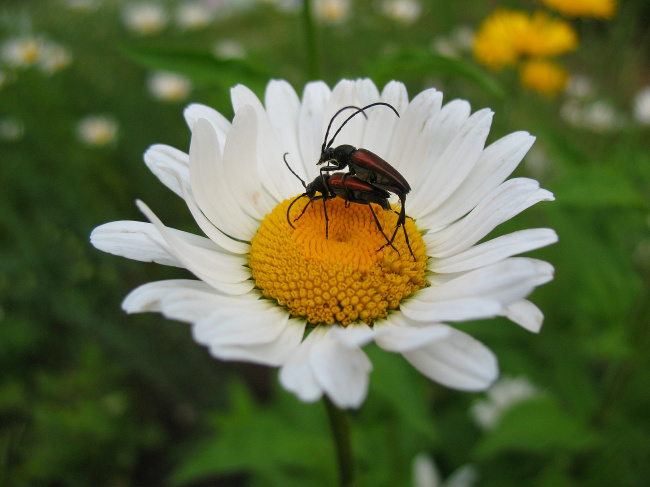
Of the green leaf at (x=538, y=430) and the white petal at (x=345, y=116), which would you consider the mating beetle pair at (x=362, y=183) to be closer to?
the white petal at (x=345, y=116)

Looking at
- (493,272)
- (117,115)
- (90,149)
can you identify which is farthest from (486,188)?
(117,115)

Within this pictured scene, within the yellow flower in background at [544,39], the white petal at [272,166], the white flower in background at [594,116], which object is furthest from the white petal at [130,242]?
the yellow flower in background at [544,39]

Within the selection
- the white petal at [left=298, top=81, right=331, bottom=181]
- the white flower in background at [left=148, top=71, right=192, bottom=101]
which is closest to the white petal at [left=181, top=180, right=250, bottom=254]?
the white petal at [left=298, top=81, right=331, bottom=181]

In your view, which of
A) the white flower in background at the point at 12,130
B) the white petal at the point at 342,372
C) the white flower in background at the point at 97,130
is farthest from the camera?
the white flower in background at the point at 97,130

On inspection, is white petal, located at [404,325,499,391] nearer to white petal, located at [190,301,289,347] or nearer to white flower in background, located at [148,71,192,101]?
white petal, located at [190,301,289,347]

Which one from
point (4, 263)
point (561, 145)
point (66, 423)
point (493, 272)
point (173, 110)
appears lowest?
point (66, 423)

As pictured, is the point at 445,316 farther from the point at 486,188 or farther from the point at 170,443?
the point at 170,443

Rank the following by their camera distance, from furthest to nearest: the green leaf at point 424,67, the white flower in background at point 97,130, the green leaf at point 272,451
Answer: the white flower in background at point 97,130, the green leaf at point 272,451, the green leaf at point 424,67

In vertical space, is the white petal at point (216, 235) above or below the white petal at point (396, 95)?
below
